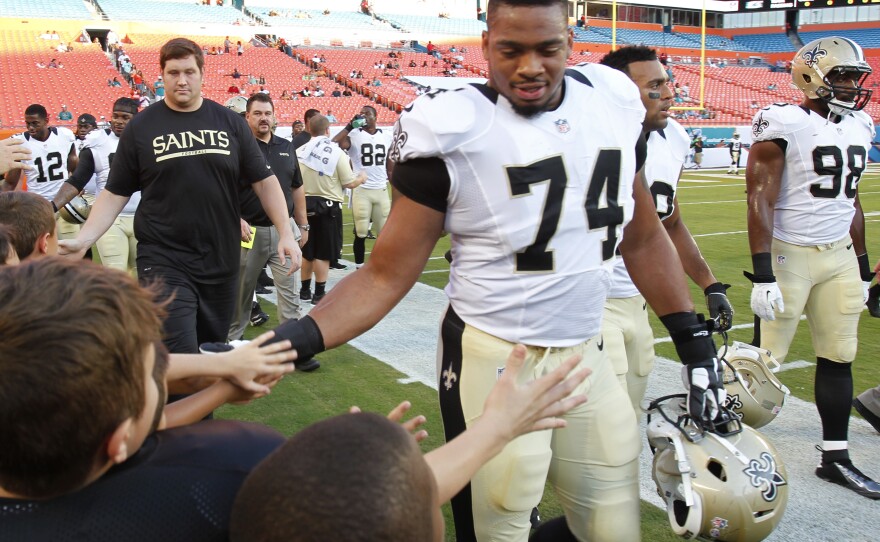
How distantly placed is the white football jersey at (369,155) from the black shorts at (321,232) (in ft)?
5.28

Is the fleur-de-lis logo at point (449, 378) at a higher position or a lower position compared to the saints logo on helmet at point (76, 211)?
higher

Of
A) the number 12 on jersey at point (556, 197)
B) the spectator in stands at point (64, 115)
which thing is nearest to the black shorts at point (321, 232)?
the number 12 on jersey at point (556, 197)

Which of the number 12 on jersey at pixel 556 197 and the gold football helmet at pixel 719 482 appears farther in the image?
the gold football helmet at pixel 719 482

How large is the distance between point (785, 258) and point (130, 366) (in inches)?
148

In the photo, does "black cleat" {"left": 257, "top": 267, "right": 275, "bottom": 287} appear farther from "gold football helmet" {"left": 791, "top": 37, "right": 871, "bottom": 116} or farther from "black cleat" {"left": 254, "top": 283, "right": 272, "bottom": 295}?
"gold football helmet" {"left": 791, "top": 37, "right": 871, "bottom": 116}

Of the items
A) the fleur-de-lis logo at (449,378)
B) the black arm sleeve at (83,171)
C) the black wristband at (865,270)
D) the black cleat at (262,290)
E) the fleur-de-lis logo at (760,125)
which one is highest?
the fleur-de-lis logo at (760,125)

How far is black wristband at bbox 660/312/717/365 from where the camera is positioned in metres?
2.55

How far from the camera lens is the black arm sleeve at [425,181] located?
84.6 inches

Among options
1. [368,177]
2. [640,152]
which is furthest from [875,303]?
[368,177]

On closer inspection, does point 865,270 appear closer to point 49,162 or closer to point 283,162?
point 283,162

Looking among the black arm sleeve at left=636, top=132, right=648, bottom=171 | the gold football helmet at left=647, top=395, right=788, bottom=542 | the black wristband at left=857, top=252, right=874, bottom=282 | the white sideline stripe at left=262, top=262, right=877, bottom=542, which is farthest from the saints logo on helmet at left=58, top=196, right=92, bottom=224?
the black wristband at left=857, top=252, right=874, bottom=282

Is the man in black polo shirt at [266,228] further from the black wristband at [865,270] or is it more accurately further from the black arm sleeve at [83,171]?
the black wristband at [865,270]

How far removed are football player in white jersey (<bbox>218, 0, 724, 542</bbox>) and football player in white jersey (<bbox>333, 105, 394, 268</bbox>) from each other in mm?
7103

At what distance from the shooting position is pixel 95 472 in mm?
1241
